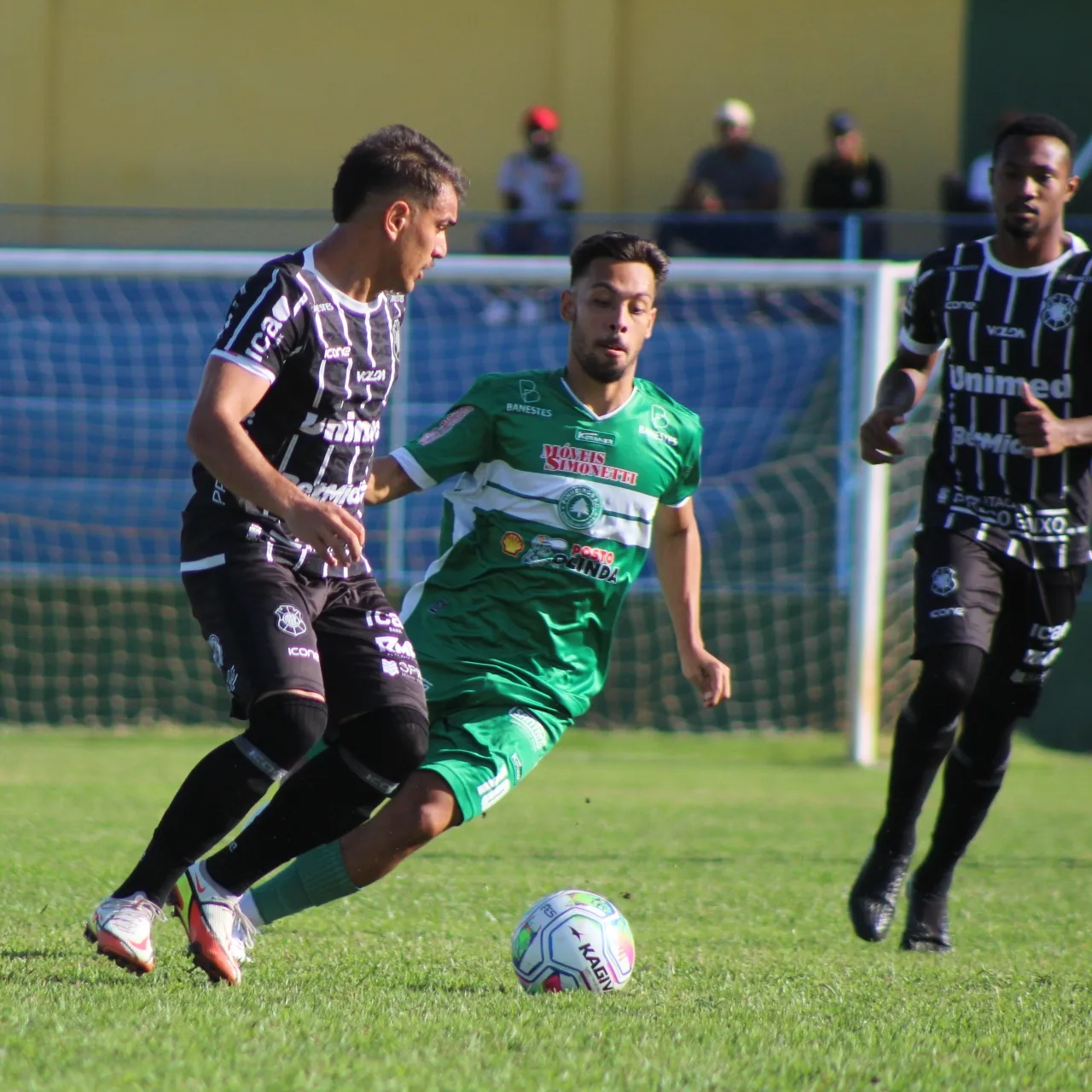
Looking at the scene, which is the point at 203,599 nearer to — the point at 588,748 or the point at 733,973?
the point at 733,973

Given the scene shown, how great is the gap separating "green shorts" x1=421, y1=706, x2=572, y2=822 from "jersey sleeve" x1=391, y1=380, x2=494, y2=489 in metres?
0.62

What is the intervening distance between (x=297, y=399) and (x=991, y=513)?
203 centimetres

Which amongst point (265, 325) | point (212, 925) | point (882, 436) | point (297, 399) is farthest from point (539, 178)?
point (212, 925)

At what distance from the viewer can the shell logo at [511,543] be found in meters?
4.37

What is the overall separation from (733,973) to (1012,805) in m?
4.72

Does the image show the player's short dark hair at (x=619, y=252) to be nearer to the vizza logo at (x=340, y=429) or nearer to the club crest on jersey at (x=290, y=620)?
the vizza logo at (x=340, y=429)

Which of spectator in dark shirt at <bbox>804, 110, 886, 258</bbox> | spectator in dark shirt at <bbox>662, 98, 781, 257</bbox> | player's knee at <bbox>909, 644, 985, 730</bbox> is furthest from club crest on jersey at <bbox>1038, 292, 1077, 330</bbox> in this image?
spectator in dark shirt at <bbox>804, 110, 886, 258</bbox>

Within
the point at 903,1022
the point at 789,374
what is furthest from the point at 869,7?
the point at 903,1022

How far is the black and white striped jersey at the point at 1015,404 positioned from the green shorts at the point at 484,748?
4.42 ft

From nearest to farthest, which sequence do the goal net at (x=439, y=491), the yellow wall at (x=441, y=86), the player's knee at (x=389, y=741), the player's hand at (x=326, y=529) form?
the player's hand at (x=326, y=529) → the player's knee at (x=389, y=741) → the goal net at (x=439, y=491) → the yellow wall at (x=441, y=86)

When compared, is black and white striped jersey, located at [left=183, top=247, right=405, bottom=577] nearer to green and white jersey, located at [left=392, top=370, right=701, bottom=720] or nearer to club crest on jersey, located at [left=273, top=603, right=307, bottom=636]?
club crest on jersey, located at [left=273, top=603, right=307, bottom=636]

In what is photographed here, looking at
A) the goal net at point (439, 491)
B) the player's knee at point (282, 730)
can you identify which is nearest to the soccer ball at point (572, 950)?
the player's knee at point (282, 730)

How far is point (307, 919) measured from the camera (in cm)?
464

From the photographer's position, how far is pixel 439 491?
12.8m
